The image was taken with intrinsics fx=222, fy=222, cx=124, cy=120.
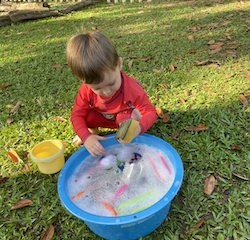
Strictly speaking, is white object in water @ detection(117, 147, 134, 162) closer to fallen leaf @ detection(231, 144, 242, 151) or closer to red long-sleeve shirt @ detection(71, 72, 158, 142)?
red long-sleeve shirt @ detection(71, 72, 158, 142)

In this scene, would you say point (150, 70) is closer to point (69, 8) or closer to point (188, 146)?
point (188, 146)

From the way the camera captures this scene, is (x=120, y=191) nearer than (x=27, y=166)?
Yes

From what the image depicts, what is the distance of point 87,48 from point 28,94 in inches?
72.5

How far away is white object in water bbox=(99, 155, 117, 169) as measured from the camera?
1.83 m

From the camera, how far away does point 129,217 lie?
1151 millimetres

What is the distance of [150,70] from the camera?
3.03 m

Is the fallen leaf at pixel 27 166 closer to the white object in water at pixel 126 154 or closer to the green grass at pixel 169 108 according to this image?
the green grass at pixel 169 108

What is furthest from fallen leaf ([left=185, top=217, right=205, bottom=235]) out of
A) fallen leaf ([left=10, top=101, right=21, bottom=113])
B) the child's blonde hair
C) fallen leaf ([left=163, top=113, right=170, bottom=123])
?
fallen leaf ([left=10, top=101, right=21, bottom=113])

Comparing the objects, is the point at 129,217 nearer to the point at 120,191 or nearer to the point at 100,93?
the point at 120,191

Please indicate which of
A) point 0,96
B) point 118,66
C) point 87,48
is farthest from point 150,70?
point 0,96

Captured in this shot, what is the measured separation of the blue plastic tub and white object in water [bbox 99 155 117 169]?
0.76ft

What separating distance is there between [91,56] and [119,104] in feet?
1.82

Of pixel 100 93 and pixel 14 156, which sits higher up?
pixel 100 93

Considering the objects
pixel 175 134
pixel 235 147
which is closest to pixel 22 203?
pixel 175 134
